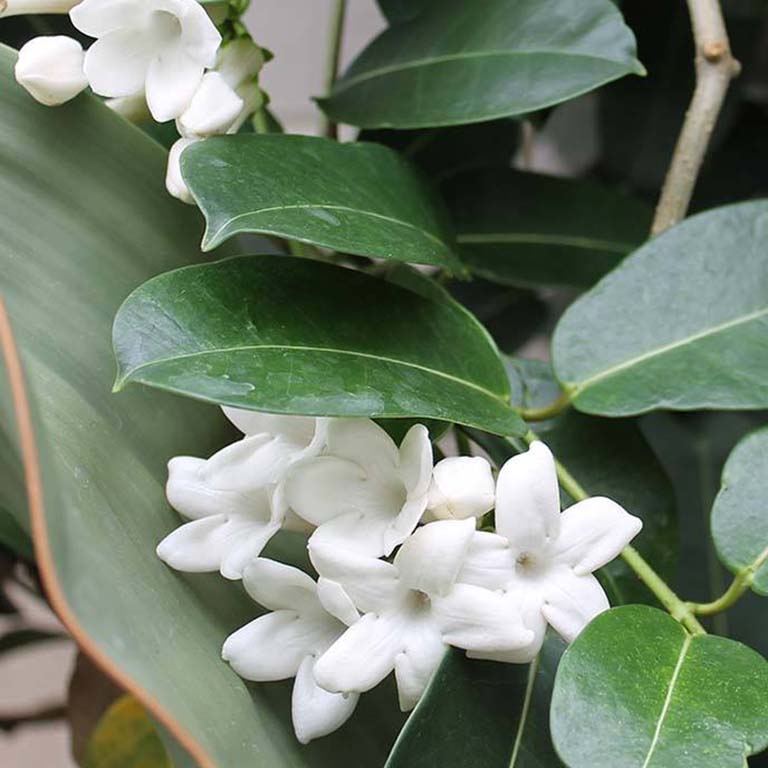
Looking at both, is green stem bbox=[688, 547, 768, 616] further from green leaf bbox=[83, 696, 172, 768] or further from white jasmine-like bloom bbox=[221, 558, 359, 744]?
green leaf bbox=[83, 696, 172, 768]

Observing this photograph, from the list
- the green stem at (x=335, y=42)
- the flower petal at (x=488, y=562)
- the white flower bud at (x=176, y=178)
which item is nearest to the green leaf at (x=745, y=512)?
the flower petal at (x=488, y=562)

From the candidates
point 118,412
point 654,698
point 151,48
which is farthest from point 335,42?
point 654,698

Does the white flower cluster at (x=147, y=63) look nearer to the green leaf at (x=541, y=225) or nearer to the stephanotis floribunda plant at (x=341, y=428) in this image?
the stephanotis floribunda plant at (x=341, y=428)

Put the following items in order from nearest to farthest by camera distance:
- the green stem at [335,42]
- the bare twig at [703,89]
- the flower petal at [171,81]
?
1. the flower petal at [171,81]
2. the bare twig at [703,89]
3. the green stem at [335,42]

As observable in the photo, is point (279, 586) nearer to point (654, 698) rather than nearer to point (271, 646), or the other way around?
point (271, 646)

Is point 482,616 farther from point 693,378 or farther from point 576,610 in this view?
point 693,378

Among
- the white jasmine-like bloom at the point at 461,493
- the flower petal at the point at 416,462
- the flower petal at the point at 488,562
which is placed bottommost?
the flower petal at the point at 488,562
